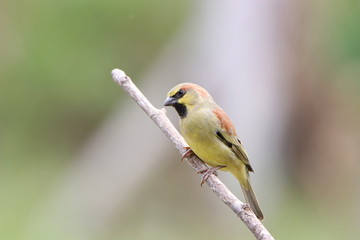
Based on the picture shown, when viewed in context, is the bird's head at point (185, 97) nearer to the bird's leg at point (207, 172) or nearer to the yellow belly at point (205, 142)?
the yellow belly at point (205, 142)

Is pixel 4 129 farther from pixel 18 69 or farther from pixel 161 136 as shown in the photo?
pixel 161 136

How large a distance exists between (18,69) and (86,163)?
2068 millimetres

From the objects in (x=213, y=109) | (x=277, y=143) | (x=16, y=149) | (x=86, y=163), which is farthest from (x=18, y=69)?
(x=213, y=109)

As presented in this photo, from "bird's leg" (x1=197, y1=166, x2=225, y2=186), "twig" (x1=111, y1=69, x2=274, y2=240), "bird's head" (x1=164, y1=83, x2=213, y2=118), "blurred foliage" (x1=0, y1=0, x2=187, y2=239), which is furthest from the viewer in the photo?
"blurred foliage" (x1=0, y1=0, x2=187, y2=239)

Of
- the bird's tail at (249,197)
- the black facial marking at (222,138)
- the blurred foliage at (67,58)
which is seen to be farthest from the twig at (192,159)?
the blurred foliage at (67,58)

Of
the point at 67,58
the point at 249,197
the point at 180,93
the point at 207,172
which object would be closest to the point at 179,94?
the point at 180,93

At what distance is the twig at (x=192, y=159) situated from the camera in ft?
12.1

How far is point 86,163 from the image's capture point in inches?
370

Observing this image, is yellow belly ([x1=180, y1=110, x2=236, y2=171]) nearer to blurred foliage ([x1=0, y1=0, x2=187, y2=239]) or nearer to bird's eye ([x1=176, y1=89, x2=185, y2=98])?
bird's eye ([x1=176, y1=89, x2=185, y2=98])

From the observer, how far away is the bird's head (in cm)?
449

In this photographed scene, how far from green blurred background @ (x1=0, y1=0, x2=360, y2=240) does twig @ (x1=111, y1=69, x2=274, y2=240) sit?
380 cm

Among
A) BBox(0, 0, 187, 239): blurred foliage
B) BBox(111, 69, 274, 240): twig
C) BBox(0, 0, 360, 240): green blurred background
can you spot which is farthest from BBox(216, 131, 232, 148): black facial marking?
BBox(0, 0, 187, 239): blurred foliage

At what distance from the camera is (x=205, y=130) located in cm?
448

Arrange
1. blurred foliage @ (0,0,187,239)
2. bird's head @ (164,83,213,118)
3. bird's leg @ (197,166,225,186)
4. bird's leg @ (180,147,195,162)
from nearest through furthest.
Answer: bird's leg @ (197,166,225,186) < bird's leg @ (180,147,195,162) < bird's head @ (164,83,213,118) < blurred foliage @ (0,0,187,239)
